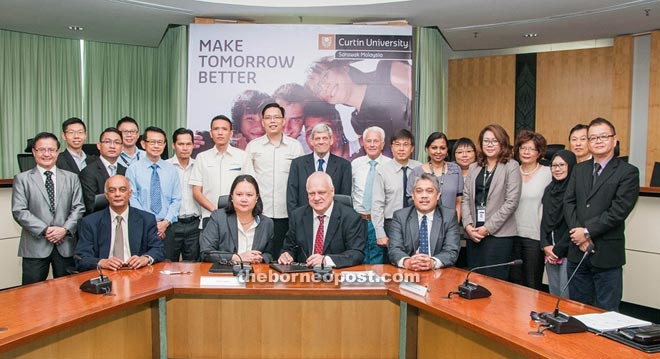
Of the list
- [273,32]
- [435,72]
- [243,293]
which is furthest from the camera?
[435,72]

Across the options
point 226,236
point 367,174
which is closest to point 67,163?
point 226,236

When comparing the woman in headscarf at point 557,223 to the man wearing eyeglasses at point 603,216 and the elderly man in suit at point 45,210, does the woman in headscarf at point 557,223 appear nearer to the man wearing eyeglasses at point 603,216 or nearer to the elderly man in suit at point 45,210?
the man wearing eyeglasses at point 603,216

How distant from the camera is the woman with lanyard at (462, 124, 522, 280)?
388 cm

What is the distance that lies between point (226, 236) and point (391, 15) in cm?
380

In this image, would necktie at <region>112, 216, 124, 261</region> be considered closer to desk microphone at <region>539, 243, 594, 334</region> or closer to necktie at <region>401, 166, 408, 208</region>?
necktie at <region>401, 166, 408, 208</region>

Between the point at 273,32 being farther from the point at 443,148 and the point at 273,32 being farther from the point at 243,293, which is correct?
the point at 243,293

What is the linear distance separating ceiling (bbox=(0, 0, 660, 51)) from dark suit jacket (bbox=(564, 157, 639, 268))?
2.96 meters

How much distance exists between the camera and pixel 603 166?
3.42m

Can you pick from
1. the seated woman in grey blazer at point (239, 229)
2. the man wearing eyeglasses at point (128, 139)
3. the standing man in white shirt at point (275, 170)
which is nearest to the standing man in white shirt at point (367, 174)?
the standing man in white shirt at point (275, 170)

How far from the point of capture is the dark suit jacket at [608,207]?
329cm

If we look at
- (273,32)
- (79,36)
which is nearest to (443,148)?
(273,32)

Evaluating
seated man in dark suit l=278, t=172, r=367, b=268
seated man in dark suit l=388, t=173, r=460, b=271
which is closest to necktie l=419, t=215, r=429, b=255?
seated man in dark suit l=388, t=173, r=460, b=271

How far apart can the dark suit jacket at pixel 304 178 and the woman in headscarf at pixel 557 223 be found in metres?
1.45

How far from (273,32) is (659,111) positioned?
5.02m
